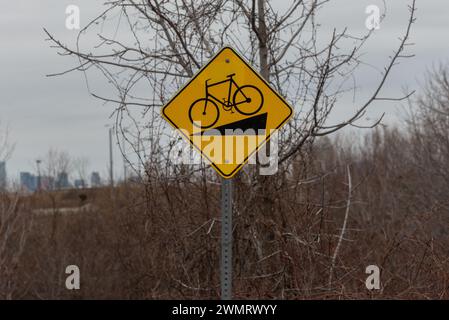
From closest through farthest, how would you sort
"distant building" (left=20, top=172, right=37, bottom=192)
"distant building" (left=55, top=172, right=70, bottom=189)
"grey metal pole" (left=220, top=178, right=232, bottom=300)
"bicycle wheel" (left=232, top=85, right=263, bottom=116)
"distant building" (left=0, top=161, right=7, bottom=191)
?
"grey metal pole" (left=220, top=178, right=232, bottom=300) < "bicycle wheel" (left=232, top=85, right=263, bottom=116) < "distant building" (left=0, top=161, right=7, bottom=191) < "distant building" (left=20, top=172, right=37, bottom=192) < "distant building" (left=55, top=172, right=70, bottom=189)

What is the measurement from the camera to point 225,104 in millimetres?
5336

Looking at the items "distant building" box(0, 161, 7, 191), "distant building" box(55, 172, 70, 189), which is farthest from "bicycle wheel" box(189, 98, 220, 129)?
"distant building" box(55, 172, 70, 189)

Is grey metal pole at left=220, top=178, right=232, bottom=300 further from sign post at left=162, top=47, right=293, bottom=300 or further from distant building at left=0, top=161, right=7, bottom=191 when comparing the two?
distant building at left=0, top=161, right=7, bottom=191

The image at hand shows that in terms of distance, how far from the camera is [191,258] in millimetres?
9375

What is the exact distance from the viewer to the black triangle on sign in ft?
17.5

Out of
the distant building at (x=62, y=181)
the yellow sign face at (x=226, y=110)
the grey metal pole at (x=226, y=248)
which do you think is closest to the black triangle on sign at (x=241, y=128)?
the yellow sign face at (x=226, y=110)

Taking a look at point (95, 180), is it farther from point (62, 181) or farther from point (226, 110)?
point (226, 110)

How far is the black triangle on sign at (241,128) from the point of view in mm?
5340

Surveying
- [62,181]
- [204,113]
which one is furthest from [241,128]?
[62,181]

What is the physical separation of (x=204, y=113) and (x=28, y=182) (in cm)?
2570

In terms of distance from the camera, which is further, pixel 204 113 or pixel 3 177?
pixel 3 177

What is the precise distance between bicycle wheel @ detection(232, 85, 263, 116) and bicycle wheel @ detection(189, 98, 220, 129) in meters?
0.16

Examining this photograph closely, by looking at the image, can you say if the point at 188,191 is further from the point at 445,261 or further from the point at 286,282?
the point at 445,261

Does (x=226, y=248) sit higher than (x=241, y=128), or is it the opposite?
(x=241, y=128)
